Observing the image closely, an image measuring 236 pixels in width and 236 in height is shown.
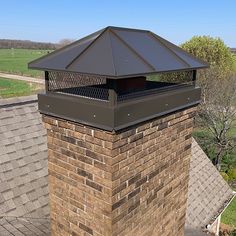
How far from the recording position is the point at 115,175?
271cm

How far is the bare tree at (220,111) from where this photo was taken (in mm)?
20516

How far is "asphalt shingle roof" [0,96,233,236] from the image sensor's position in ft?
16.6

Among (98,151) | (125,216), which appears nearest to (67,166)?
(98,151)

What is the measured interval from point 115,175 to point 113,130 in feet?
1.54

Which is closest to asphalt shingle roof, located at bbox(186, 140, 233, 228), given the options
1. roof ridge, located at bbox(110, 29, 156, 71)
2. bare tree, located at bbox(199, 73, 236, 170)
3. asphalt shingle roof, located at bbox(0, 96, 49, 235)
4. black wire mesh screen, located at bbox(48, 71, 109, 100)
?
asphalt shingle roof, located at bbox(0, 96, 49, 235)

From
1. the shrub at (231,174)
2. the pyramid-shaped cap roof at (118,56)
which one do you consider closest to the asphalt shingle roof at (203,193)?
the pyramid-shaped cap roof at (118,56)

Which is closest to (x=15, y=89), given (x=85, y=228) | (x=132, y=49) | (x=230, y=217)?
(x=230, y=217)

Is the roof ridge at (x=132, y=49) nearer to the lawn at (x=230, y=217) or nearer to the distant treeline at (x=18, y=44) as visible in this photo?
the lawn at (x=230, y=217)

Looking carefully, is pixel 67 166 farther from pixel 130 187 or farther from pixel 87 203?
pixel 130 187

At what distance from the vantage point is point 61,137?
306 centimetres

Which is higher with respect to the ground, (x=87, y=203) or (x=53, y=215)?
(x=87, y=203)

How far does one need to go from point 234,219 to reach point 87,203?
1399cm

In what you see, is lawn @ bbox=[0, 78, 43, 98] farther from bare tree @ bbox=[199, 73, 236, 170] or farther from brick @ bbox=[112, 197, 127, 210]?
brick @ bbox=[112, 197, 127, 210]

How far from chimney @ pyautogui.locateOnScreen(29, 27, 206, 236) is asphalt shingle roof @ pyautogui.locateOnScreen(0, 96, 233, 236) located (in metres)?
1.92
